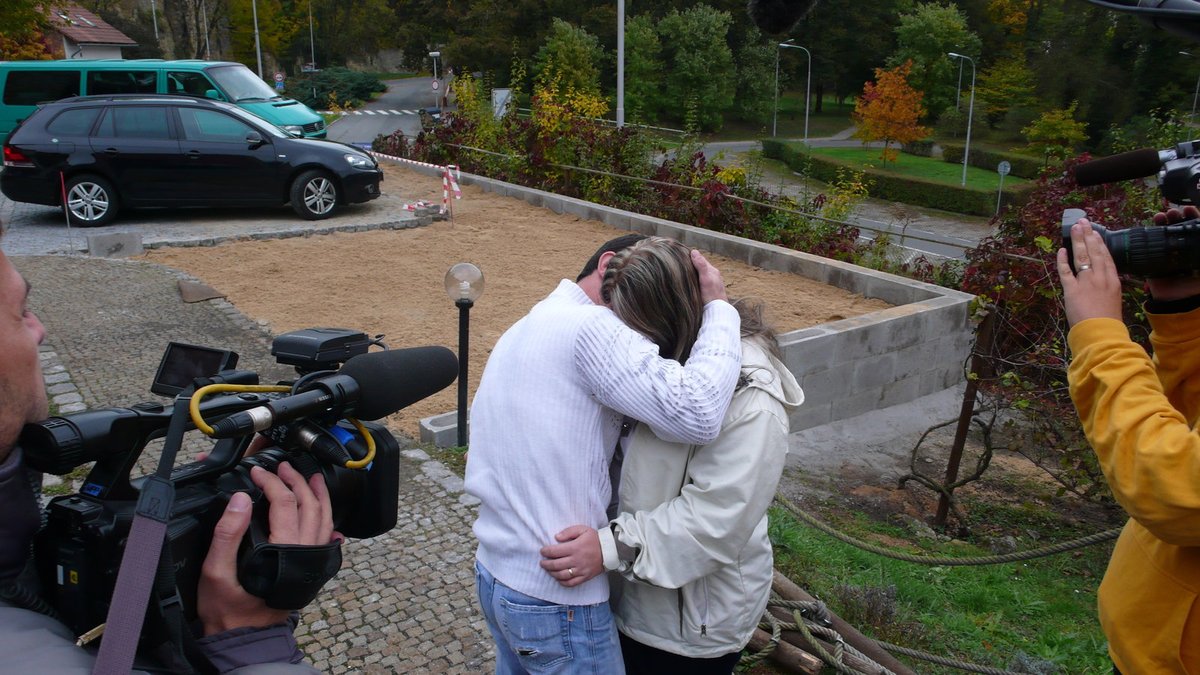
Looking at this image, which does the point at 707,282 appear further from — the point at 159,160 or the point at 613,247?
the point at 159,160

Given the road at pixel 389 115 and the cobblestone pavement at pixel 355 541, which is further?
the road at pixel 389 115

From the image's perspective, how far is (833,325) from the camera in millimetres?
8188

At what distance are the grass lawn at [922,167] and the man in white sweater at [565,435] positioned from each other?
1801 inches

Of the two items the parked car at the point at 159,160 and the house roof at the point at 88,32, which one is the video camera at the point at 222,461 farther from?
the house roof at the point at 88,32

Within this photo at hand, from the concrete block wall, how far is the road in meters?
17.8

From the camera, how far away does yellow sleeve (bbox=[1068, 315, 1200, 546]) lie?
179 centimetres

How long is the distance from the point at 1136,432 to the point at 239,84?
17.2 m

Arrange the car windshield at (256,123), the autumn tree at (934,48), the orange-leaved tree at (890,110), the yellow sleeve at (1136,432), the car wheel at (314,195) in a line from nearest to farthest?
the yellow sleeve at (1136,432)
the car windshield at (256,123)
the car wheel at (314,195)
the orange-leaved tree at (890,110)
the autumn tree at (934,48)

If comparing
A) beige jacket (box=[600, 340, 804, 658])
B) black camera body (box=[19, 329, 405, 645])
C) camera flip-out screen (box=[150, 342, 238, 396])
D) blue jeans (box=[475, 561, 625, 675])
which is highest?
camera flip-out screen (box=[150, 342, 238, 396])

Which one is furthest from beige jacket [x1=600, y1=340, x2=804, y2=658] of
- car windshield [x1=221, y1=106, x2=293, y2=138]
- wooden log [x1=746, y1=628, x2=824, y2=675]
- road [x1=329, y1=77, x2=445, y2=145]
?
road [x1=329, y1=77, x2=445, y2=145]

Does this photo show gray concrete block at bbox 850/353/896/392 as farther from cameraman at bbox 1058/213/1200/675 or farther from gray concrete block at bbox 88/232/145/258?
gray concrete block at bbox 88/232/145/258

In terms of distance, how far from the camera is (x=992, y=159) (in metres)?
49.6

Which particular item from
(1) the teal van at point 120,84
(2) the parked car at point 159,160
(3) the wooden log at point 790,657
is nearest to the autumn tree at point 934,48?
(1) the teal van at point 120,84

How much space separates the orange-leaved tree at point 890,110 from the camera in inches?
1924
